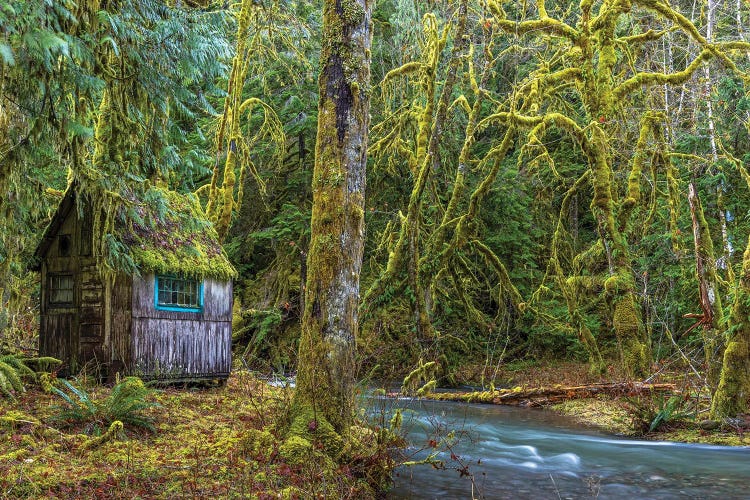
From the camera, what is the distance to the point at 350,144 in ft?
23.8

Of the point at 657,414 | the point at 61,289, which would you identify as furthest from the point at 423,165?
the point at 61,289

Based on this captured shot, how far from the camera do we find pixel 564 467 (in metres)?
8.74

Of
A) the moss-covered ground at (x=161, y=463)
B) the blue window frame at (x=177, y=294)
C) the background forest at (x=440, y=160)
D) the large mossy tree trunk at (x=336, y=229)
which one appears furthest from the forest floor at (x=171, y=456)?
the blue window frame at (x=177, y=294)

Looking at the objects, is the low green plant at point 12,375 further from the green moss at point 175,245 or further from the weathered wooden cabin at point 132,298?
the green moss at point 175,245

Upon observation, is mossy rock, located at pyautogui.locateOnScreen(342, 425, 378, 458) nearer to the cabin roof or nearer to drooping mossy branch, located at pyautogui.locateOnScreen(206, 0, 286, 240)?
the cabin roof

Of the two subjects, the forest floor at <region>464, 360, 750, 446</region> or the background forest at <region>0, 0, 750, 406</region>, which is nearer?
the background forest at <region>0, 0, 750, 406</region>

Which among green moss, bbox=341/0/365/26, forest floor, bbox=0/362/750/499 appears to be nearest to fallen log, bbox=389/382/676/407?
forest floor, bbox=0/362/750/499

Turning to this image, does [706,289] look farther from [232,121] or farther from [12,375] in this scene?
[12,375]

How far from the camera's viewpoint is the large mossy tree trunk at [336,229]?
22.8ft

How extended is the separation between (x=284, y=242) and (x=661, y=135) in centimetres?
1185

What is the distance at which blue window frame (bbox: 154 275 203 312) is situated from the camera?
1223cm

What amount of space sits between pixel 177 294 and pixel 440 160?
10.1m

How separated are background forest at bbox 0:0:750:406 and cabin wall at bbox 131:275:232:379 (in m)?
1.30

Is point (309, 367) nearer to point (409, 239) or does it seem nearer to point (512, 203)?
point (409, 239)
